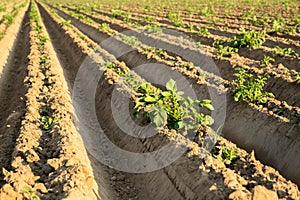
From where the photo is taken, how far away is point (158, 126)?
6883 millimetres

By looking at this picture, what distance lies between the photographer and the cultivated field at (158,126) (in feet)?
17.4

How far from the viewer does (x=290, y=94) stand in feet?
27.1

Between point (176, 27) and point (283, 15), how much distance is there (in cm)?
634

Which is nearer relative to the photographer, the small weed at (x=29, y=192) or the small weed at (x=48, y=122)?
the small weed at (x=29, y=192)

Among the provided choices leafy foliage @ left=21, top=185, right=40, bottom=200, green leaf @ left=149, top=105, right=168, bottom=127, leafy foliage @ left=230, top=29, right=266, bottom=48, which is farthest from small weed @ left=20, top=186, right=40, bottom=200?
leafy foliage @ left=230, top=29, right=266, bottom=48

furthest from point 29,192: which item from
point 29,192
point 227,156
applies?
point 227,156

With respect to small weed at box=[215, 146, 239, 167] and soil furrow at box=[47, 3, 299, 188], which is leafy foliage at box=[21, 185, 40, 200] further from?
soil furrow at box=[47, 3, 299, 188]

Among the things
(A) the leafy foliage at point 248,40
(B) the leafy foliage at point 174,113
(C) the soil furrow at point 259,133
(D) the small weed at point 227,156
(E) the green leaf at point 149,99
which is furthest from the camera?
(A) the leafy foliage at point 248,40

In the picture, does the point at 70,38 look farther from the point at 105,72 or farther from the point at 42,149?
the point at 42,149

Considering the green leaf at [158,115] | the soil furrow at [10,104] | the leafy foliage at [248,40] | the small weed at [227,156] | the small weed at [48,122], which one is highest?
the leafy foliage at [248,40]

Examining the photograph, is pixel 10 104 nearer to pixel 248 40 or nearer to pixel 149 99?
pixel 149 99

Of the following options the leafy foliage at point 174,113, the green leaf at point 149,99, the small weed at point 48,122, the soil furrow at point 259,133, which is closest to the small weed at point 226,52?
the soil furrow at point 259,133

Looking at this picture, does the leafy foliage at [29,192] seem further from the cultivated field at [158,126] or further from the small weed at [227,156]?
the small weed at [227,156]

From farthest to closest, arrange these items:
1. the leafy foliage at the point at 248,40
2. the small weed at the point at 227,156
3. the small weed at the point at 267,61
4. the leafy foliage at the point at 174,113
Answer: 1. the leafy foliage at the point at 248,40
2. the small weed at the point at 267,61
3. the leafy foliage at the point at 174,113
4. the small weed at the point at 227,156
